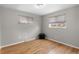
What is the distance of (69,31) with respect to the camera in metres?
2.00

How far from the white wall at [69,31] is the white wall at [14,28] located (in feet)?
1.21

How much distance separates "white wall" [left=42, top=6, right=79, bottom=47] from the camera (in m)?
1.85

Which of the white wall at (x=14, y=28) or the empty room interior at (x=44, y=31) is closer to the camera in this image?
the empty room interior at (x=44, y=31)

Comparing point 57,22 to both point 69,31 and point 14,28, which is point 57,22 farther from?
point 14,28

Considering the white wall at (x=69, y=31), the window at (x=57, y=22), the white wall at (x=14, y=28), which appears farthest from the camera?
the white wall at (x=14, y=28)

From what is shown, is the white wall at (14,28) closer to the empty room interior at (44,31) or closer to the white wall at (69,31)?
the empty room interior at (44,31)

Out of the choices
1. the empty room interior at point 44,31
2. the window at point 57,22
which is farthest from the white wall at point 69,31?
the window at point 57,22

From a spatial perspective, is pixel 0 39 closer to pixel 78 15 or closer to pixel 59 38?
pixel 59 38

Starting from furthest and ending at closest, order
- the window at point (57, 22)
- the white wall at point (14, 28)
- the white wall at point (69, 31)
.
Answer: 1. the white wall at point (14, 28)
2. the white wall at point (69, 31)
3. the window at point (57, 22)

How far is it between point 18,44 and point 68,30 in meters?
1.50

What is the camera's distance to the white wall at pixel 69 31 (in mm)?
1854

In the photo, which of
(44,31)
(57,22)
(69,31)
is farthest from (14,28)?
(69,31)

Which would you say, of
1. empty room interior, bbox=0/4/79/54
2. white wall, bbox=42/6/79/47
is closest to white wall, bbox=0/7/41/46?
empty room interior, bbox=0/4/79/54

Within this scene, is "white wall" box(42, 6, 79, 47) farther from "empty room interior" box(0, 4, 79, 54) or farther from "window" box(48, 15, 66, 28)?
"window" box(48, 15, 66, 28)
